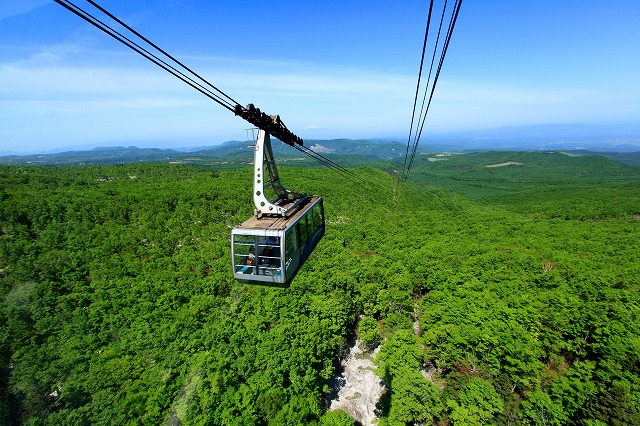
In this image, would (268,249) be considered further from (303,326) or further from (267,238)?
(303,326)

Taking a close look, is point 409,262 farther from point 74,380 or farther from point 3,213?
point 3,213

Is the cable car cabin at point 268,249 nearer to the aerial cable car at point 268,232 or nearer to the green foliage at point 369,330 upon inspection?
the aerial cable car at point 268,232

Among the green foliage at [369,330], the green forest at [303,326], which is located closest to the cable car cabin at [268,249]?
the green forest at [303,326]

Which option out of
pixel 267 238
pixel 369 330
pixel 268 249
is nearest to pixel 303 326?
pixel 369 330

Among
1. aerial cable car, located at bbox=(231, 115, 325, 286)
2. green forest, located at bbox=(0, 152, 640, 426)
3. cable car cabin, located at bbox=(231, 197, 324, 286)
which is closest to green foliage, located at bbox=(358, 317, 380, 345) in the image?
green forest, located at bbox=(0, 152, 640, 426)

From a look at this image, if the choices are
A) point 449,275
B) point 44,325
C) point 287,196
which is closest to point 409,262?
point 449,275
